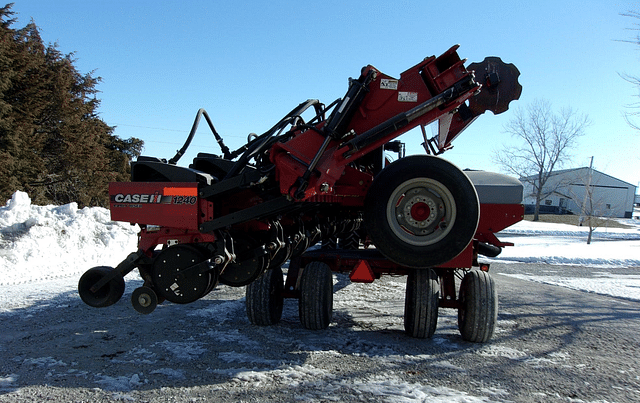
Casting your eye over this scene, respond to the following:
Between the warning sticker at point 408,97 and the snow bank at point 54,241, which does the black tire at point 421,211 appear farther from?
the snow bank at point 54,241

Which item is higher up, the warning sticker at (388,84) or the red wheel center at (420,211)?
the warning sticker at (388,84)

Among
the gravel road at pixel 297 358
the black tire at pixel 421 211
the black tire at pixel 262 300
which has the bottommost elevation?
the gravel road at pixel 297 358

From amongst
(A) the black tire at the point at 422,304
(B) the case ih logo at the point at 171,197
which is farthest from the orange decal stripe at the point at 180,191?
(A) the black tire at the point at 422,304

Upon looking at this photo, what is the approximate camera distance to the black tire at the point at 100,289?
172 inches

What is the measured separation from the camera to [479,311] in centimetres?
520

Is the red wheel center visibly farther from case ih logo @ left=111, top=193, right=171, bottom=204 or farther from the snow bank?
the snow bank

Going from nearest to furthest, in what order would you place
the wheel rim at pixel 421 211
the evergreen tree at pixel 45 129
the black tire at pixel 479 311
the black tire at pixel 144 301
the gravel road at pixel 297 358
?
the gravel road at pixel 297 358, the wheel rim at pixel 421 211, the black tire at pixel 144 301, the black tire at pixel 479 311, the evergreen tree at pixel 45 129

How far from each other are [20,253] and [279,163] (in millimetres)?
7547

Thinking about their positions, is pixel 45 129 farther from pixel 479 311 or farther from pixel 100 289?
pixel 479 311

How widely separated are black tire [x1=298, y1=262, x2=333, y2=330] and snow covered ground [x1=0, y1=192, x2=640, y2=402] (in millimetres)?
325

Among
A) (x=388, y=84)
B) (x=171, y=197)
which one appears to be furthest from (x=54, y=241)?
(x=388, y=84)

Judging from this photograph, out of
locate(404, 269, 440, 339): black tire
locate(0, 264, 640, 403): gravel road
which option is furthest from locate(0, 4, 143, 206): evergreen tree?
locate(404, 269, 440, 339): black tire

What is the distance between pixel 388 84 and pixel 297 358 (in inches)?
110

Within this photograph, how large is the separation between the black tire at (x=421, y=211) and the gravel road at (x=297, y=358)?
44.9 inches
